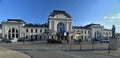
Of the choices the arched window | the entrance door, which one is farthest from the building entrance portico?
the arched window

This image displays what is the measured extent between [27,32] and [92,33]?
117 feet

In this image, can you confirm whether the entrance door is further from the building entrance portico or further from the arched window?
the arched window

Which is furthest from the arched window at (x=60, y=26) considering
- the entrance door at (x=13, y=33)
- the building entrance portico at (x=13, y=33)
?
the entrance door at (x=13, y=33)

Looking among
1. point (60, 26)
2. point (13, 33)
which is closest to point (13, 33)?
point (13, 33)

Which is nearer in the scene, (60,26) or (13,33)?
(13,33)

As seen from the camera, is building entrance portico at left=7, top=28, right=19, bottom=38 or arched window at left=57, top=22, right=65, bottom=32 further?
arched window at left=57, top=22, right=65, bottom=32

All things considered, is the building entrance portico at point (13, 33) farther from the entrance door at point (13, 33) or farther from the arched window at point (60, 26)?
the arched window at point (60, 26)

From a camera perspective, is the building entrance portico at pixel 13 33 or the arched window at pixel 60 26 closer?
the building entrance portico at pixel 13 33

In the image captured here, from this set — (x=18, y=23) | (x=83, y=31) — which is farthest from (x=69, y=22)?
(x=18, y=23)

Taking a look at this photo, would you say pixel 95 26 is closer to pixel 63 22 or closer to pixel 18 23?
pixel 63 22

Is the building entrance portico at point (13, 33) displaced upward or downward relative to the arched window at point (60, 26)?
downward

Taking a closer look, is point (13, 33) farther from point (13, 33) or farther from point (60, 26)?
point (60, 26)

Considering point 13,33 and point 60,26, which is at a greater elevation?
point 60,26

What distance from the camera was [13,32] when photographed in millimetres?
143250
